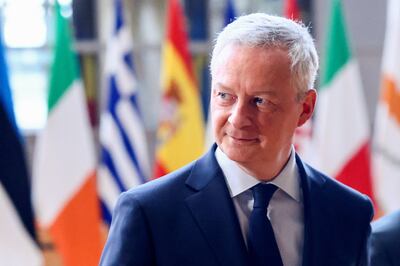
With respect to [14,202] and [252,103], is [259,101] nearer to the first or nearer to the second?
[252,103]

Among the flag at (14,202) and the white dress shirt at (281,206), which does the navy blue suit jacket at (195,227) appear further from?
the flag at (14,202)

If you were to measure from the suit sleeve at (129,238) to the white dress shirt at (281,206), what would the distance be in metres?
0.17

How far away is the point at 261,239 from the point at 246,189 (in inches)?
3.8

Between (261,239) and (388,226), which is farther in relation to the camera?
(388,226)

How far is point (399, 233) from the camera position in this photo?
2252 mm

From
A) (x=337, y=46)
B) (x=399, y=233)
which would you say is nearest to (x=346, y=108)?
(x=337, y=46)

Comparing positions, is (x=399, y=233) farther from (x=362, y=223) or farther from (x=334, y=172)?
(x=334, y=172)

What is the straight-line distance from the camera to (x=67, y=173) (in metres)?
5.74

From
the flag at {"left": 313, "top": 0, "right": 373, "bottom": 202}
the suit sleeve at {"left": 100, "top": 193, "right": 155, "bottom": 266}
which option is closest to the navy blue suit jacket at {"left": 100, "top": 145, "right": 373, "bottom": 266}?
the suit sleeve at {"left": 100, "top": 193, "right": 155, "bottom": 266}

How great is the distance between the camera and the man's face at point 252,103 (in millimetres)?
1601

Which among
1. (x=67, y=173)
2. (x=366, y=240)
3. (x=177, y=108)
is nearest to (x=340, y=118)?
(x=177, y=108)

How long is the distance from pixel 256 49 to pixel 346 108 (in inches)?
175

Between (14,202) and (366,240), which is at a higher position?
(366,240)

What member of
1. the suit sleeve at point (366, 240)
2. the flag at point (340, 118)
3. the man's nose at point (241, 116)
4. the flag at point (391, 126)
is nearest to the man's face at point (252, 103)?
the man's nose at point (241, 116)
